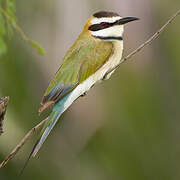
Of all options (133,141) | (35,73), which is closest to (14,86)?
(35,73)

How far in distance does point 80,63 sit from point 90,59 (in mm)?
55

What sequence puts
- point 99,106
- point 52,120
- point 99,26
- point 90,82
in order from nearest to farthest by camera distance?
point 52,120 → point 90,82 → point 99,26 → point 99,106

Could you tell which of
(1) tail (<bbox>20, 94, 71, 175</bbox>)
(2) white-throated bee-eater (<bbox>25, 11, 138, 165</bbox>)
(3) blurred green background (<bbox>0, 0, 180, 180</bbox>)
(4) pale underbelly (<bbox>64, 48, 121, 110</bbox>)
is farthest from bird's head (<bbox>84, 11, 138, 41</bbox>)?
(3) blurred green background (<bbox>0, 0, 180, 180</bbox>)

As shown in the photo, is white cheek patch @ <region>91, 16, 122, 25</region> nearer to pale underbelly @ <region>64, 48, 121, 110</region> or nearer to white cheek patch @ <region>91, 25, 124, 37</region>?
white cheek patch @ <region>91, 25, 124, 37</region>

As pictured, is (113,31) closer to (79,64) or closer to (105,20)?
(105,20)

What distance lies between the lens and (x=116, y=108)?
10.5 feet

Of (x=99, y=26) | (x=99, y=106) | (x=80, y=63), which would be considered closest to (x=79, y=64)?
(x=80, y=63)

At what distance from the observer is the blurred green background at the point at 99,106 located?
318 centimetres

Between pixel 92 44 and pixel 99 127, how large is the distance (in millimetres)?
1103

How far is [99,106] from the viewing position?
11.3 ft

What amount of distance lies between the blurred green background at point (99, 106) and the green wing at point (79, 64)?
0.71 meters

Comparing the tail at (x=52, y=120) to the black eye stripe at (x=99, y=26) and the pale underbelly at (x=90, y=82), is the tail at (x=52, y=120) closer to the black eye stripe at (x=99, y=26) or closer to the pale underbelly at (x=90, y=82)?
the pale underbelly at (x=90, y=82)

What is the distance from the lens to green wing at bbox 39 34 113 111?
2.26 m

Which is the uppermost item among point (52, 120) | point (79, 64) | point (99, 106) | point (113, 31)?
point (113, 31)
